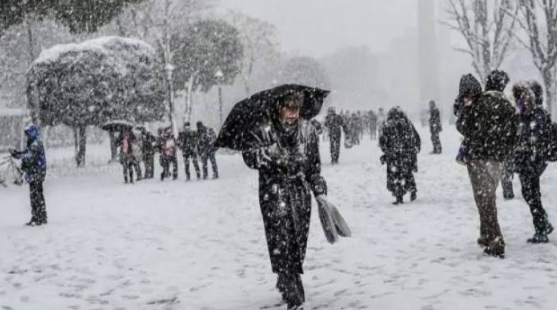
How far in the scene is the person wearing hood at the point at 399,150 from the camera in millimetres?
11109

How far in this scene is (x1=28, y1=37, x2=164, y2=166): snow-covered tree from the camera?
24.6m

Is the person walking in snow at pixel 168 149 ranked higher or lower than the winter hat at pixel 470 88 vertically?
lower

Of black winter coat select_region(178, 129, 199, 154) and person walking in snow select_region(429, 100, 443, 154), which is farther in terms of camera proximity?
person walking in snow select_region(429, 100, 443, 154)

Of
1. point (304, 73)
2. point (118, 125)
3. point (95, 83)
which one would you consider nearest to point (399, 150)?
point (118, 125)

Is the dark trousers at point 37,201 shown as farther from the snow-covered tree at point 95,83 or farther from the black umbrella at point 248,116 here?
the snow-covered tree at point 95,83

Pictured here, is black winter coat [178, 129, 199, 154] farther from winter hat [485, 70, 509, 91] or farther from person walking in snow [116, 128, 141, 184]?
winter hat [485, 70, 509, 91]

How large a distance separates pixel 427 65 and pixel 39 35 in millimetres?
65545

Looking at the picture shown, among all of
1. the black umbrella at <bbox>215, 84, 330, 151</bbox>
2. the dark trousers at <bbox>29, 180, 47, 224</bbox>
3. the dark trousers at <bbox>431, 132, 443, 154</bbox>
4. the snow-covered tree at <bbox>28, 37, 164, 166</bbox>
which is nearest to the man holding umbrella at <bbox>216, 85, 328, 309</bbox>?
the black umbrella at <bbox>215, 84, 330, 151</bbox>

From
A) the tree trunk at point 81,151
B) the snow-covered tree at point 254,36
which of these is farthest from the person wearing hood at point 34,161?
the snow-covered tree at point 254,36

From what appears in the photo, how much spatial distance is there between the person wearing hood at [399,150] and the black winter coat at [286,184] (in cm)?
621

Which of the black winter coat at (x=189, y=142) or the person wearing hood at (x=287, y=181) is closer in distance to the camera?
the person wearing hood at (x=287, y=181)

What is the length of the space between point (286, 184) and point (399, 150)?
20.9ft

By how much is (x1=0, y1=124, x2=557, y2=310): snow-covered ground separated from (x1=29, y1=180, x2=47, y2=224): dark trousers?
30cm

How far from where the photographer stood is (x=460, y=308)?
4.78 m
